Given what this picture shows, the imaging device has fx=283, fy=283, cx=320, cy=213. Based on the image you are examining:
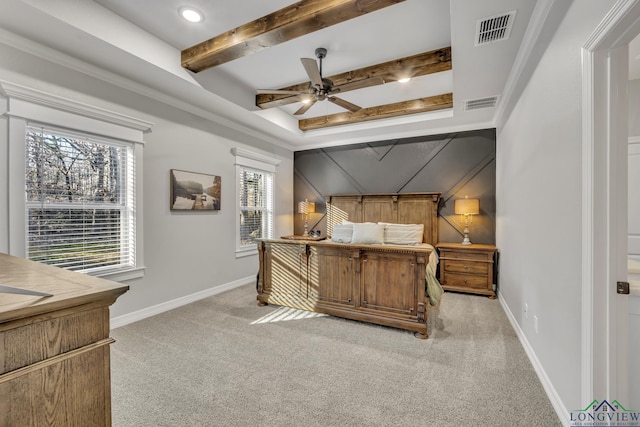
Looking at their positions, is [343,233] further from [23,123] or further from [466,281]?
[23,123]

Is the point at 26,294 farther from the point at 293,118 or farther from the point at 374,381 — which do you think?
the point at 293,118

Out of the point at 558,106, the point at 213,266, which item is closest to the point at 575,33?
the point at 558,106

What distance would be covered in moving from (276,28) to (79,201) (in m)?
2.54

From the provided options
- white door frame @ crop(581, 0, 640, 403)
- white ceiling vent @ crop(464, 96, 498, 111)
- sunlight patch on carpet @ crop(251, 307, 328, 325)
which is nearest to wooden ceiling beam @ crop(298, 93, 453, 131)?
white ceiling vent @ crop(464, 96, 498, 111)

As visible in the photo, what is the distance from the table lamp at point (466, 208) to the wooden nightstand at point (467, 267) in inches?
8.2

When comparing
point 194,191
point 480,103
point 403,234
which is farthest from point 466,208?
point 194,191

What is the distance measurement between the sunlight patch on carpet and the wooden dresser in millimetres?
2476

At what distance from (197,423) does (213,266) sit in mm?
2707

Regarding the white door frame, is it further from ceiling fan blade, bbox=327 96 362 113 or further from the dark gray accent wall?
the dark gray accent wall

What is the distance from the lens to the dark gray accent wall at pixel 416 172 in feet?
15.2

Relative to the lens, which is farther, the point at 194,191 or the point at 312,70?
the point at 194,191

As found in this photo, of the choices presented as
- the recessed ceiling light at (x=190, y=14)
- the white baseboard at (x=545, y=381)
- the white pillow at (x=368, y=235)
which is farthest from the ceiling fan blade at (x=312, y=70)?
the white baseboard at (x=545, y=381)

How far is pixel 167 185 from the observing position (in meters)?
3.58

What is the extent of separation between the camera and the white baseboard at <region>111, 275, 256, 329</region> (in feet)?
10.0
